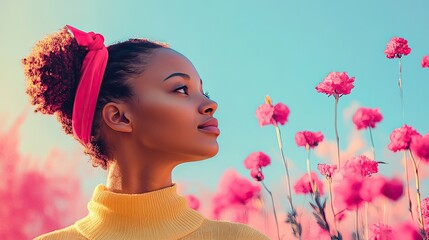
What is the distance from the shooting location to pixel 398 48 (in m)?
2.59

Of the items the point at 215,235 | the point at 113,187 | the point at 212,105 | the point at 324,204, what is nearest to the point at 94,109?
the point at 113,187

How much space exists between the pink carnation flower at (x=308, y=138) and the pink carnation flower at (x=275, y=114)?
0.10 meters

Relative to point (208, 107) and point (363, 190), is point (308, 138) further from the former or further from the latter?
point (208, 107)

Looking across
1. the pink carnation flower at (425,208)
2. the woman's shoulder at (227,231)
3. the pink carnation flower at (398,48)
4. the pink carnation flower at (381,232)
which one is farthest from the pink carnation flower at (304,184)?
the woman's shoulder at (227,231)

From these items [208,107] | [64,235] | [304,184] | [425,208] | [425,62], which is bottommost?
[64,235]

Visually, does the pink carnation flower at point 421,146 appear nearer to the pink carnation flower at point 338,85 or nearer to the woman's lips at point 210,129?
the pink carnation flower at point 338,85

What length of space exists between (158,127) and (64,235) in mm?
403

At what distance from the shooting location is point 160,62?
5.27ft

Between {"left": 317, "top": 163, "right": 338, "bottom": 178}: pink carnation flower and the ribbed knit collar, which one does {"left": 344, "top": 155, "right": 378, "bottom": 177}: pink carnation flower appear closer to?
{"left": 317, "top": 163, "right": 338, "bottom": 178}: pink carnation flower

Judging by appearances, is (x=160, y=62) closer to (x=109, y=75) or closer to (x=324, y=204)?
(x=109, y=75)

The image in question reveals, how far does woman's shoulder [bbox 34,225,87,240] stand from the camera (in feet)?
5.26

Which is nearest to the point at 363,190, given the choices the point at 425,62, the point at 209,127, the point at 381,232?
the point at 381,232

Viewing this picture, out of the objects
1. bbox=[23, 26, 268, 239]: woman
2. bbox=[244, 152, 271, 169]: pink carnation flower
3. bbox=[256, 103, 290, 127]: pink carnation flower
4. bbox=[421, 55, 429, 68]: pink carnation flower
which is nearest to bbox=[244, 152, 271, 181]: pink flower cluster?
bbox=[244, 152, 271, 169]: pink carnation flower

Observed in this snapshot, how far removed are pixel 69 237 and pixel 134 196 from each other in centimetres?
23
